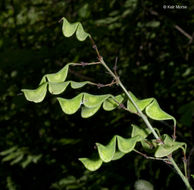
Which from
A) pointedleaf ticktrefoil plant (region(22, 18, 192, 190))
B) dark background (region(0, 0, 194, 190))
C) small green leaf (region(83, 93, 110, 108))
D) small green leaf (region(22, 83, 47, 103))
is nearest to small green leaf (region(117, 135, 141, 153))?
pointedleaf ticktrefoil plant (region(22, 18, 192, 190))

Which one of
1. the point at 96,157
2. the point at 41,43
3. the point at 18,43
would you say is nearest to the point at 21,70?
the point at 18,43

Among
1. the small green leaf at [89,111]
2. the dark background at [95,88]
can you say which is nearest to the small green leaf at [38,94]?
the small green leaf at [89,111]

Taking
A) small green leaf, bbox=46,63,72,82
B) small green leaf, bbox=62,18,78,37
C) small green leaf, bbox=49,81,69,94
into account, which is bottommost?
small green leaf, bbox=49,81,69,94

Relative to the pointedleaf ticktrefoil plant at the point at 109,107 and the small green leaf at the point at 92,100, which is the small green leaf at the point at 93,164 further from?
the small green leaf at the point at 92,100

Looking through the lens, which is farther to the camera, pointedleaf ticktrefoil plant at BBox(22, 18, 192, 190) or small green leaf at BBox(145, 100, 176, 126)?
small green leaf at BBox(145, 100, 176, 126)

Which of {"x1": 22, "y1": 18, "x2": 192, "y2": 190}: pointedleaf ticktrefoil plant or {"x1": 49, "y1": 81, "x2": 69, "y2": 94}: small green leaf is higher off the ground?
{"x1": 49, "y1": 81, "x2": 69, "y2": 94}: small green leaf

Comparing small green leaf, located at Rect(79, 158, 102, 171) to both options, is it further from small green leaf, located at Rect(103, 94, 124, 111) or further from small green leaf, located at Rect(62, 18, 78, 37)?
small green leaf, located at Rect(62, 18, 78, 37)

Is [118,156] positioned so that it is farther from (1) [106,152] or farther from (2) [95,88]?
(2) [95,88]

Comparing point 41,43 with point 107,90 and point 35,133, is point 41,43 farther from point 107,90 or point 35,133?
point 107,90

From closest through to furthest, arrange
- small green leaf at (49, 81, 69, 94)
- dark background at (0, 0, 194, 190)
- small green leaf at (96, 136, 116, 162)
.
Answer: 1. small green leaf at (96, 136, 116, 162)
2. small green leaf at (49, 81, 69, 94)
3. dark background at (0, 0, 194, 190)
